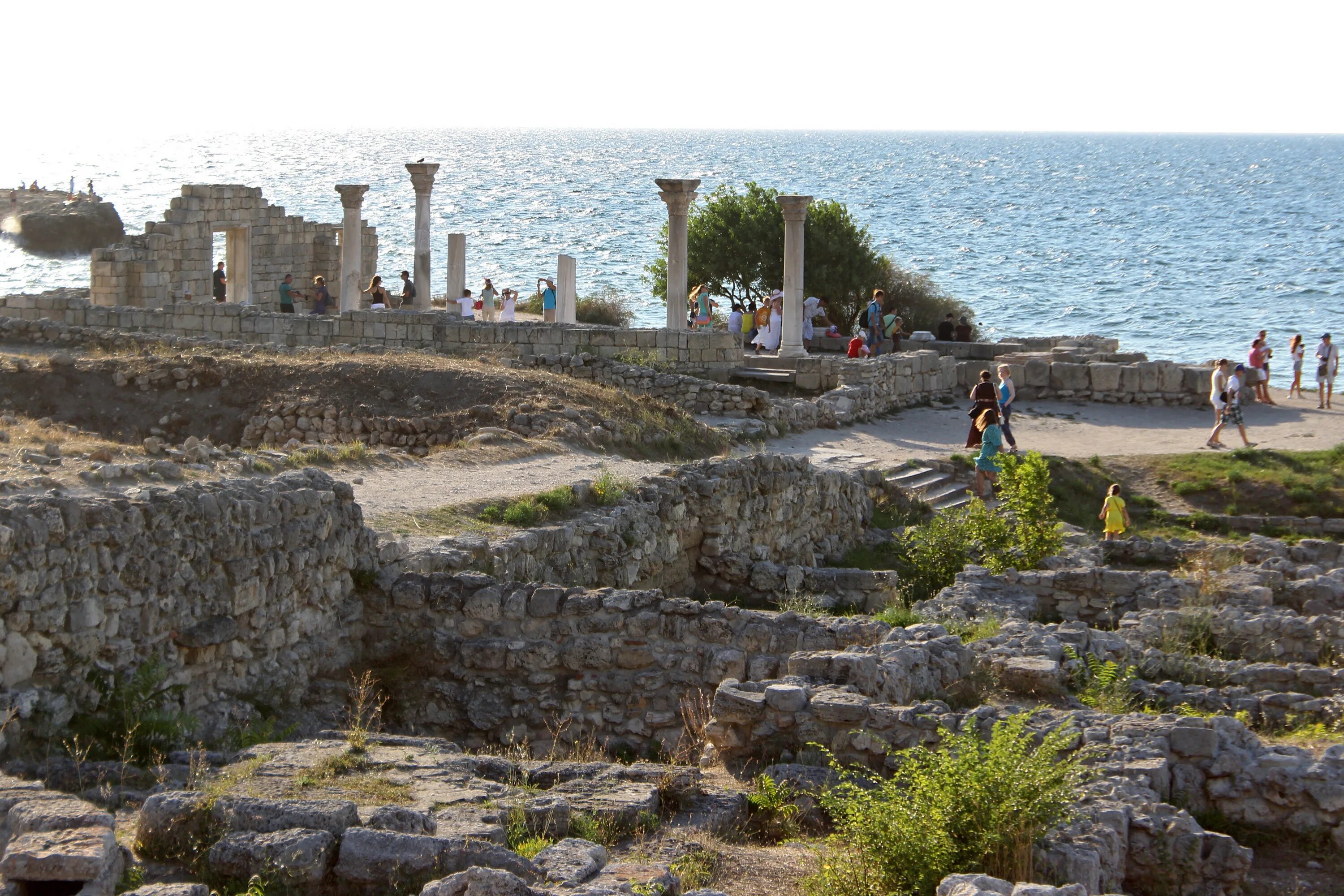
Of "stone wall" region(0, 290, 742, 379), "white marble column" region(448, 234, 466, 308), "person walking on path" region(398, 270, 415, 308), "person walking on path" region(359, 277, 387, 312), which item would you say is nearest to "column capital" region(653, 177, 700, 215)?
"stone wall" region(0, 290, 742, 379)

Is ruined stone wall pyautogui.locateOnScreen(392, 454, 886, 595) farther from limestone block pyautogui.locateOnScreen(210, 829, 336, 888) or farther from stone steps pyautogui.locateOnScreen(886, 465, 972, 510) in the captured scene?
limestone block pyautogui.locateOnScreen(210, 829, 336, 888)

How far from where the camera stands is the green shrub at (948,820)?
686 cm

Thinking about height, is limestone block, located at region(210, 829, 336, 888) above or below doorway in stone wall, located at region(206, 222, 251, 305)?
below

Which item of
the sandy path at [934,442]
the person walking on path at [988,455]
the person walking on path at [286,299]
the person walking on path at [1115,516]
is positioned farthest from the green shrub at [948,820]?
the person walking on path at [286,299]

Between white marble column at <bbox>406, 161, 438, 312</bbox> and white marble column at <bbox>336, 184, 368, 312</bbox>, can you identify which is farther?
white marble column at <bbox>406, 161, 438, 312</bbox>

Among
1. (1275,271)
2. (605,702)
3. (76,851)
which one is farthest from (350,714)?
(1275,271)

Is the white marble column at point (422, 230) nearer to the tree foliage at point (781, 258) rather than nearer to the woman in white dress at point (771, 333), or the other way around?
the tree foliage at point (781, 258)

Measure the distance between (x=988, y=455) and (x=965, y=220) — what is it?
301 ft

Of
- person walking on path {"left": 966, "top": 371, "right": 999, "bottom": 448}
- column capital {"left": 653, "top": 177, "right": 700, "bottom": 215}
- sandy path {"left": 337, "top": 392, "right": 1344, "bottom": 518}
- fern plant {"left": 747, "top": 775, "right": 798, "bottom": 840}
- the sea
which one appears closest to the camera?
fern plant {"left": 747, "top": 775, "right": 798, "bottom": 840}

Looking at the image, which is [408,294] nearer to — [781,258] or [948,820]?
[781,258]

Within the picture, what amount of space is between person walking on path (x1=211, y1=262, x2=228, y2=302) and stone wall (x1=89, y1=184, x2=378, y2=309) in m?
0.25

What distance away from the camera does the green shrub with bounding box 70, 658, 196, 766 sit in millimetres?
→ 8305

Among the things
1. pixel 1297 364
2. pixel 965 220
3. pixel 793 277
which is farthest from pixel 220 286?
pixel 965 220

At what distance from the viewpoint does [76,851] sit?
5906 millimetres
